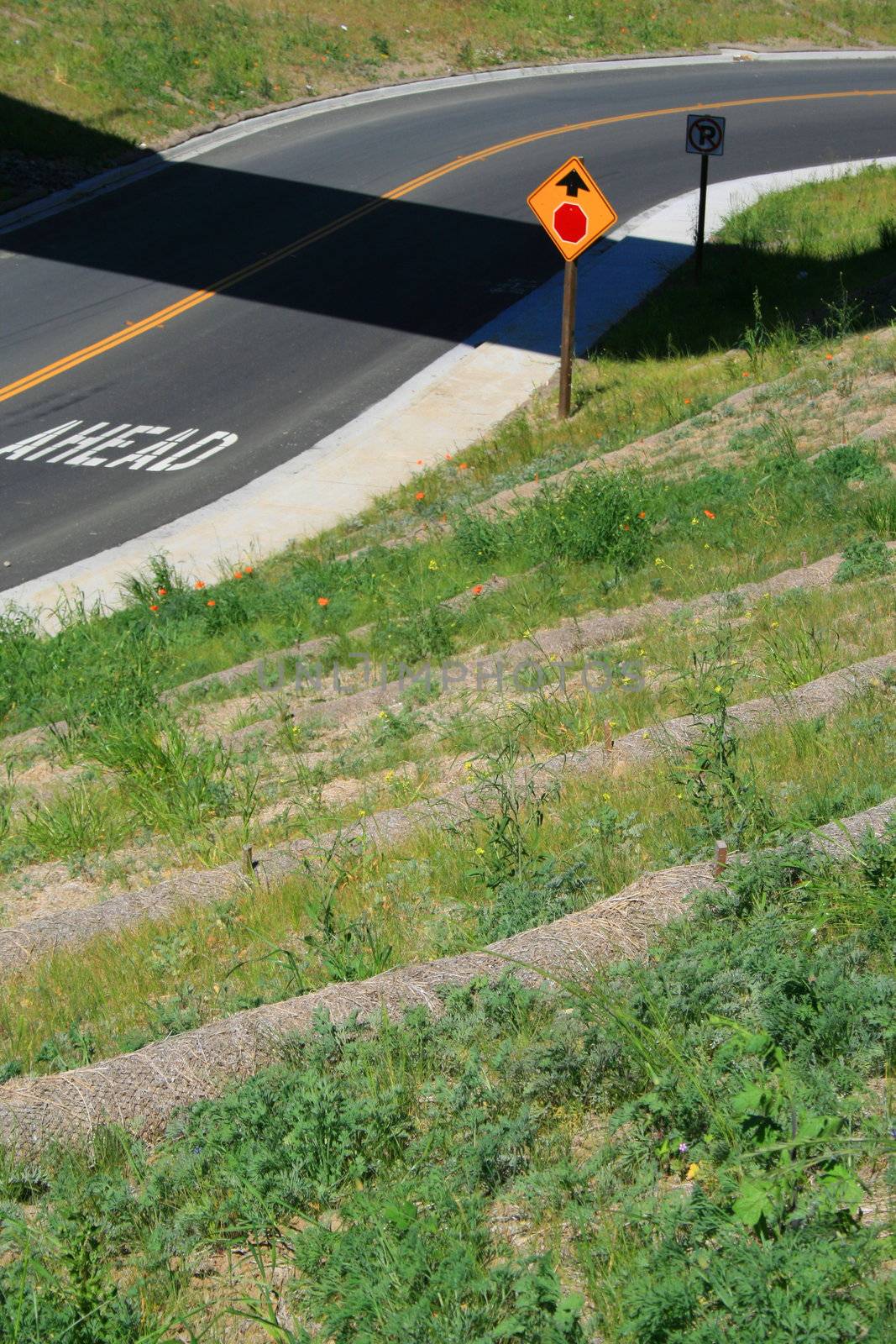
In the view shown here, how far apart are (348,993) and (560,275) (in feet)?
55.1

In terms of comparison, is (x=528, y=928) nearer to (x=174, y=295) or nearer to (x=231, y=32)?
(x=174, y=295)

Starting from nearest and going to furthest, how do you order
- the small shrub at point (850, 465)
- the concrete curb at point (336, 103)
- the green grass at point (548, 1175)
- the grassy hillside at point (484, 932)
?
the green grass at point (548, 1175) → the grassy hillside at point (484, 932) → the small shrub at point (850, 465) → the concrete curb at point (336, 103)

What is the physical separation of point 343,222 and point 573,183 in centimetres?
1010

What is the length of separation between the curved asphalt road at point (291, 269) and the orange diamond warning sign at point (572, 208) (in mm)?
3348

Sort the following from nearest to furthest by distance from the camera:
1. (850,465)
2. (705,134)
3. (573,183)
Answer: (850,465) → (573,183) → (705,134)

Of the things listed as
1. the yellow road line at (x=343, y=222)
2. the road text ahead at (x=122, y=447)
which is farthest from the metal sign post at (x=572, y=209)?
the yellow road line at (x=343, y=222)

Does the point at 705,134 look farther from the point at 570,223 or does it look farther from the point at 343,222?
the point at 343,222

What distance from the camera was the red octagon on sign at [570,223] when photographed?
13070mm

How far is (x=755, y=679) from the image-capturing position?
6828 millimetres

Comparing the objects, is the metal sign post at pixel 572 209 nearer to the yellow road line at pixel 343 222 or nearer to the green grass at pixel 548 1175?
the yellow road line at pixel 343 222

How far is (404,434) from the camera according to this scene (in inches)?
574

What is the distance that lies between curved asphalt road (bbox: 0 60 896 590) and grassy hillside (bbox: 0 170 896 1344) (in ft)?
13.9

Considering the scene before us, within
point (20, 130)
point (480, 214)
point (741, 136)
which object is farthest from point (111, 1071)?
point (741, 136)

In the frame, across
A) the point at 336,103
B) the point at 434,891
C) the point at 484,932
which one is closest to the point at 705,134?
the point at 434,891
